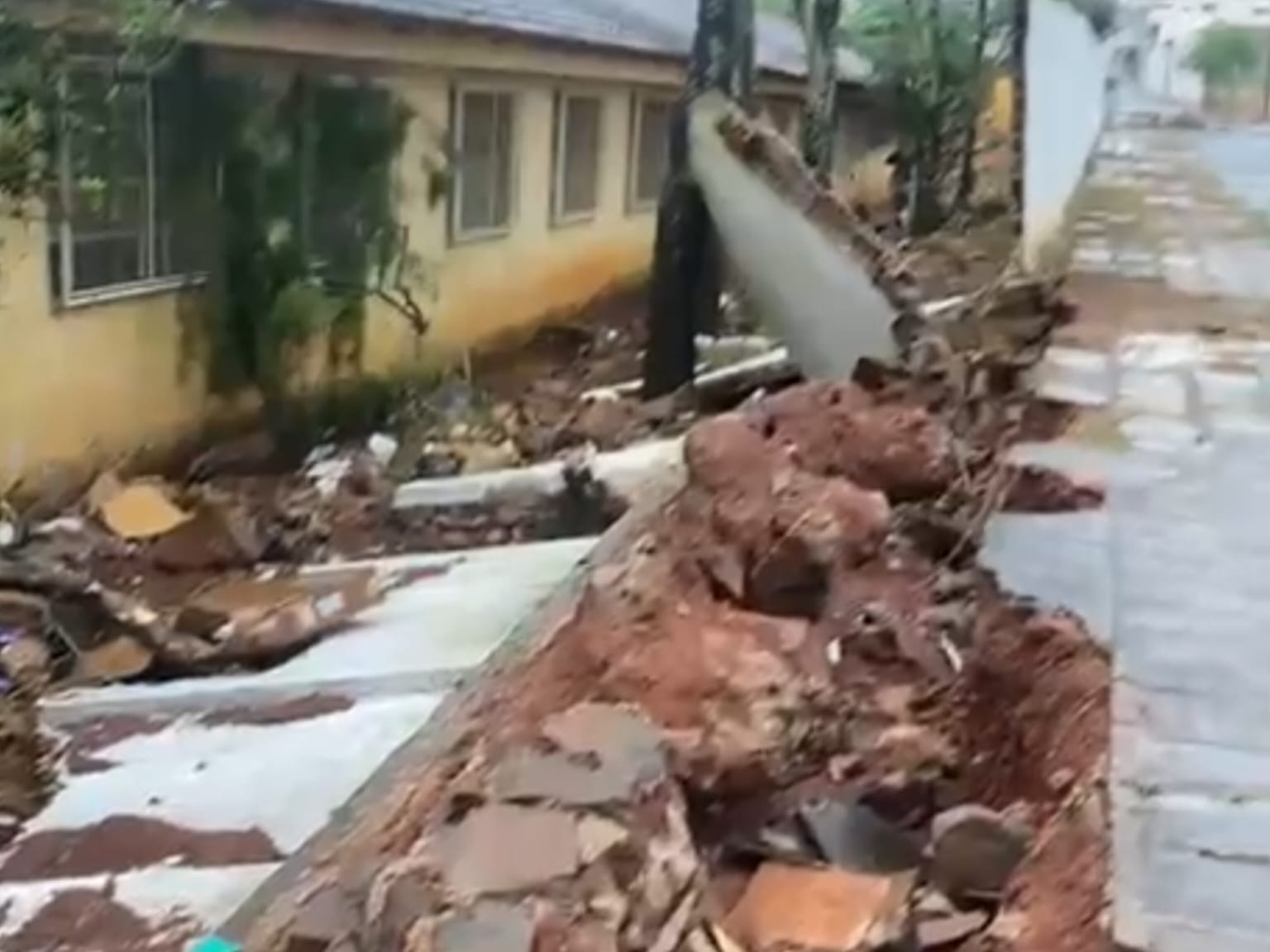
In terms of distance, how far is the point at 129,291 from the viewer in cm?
937

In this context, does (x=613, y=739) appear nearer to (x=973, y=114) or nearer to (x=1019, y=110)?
(x=1019, y=110)

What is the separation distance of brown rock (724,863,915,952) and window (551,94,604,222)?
11949 mm

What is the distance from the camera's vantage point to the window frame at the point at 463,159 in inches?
519

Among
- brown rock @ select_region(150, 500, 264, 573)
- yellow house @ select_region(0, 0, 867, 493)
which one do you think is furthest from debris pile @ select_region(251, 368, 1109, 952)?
yellow house @ select_region(0, 0, 867, 493)

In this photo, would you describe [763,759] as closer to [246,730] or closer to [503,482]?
[246,730]

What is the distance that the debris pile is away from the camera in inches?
137

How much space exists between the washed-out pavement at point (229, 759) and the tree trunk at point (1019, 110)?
965cm

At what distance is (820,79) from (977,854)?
11987 millimetres

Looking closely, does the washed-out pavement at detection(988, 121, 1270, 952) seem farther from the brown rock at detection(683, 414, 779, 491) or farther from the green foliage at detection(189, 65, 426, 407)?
the green foliage at detection(189, 65, 426, 407)

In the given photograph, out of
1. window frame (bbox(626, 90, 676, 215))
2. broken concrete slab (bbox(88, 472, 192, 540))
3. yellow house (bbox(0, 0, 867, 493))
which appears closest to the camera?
broken concrete slab (bbox(88, 472, 192, 540))

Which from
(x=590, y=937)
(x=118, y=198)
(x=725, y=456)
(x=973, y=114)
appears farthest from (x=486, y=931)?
(x=973, y=114)

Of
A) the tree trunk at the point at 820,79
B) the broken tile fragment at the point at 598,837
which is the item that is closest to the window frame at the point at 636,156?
the tree trunk at the point at 820,79

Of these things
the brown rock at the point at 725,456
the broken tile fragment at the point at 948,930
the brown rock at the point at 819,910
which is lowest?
the brown rock at the point at 819,910

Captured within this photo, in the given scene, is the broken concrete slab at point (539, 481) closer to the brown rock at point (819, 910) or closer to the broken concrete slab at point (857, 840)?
the broken concrete slab at point (857, 840)
